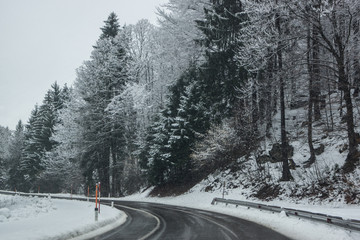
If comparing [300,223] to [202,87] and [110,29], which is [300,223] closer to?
[202,87]

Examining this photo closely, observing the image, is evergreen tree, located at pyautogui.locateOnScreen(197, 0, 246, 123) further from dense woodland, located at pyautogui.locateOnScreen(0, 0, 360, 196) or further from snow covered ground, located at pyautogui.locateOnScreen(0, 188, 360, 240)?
snow covered ground, located at pyautogui.locateOnScreen(0, 188, 360, 240)

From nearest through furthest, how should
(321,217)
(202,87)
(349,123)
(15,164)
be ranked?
(321,217)
(349,123)
(202,87)
(15,164)

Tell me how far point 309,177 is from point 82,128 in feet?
94.4

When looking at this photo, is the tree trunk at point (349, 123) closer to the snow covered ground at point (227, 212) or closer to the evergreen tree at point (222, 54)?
the snow covered ground at point (227, 212)

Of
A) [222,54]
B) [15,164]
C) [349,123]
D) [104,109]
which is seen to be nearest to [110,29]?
[104,109]

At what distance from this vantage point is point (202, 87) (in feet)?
94.9

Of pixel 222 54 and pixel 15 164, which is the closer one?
pixel 222 54

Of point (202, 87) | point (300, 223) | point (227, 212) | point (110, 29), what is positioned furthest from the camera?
point (110, 29)

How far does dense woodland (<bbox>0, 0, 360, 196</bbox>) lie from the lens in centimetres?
1902

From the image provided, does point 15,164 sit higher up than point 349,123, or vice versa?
point 15,164

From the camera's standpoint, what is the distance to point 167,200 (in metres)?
30.2

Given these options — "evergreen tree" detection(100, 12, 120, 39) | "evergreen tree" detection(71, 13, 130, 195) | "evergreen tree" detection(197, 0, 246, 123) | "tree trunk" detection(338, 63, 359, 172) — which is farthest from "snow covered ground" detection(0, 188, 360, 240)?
"evergreen tree" detection(100, 12, 120, 39)

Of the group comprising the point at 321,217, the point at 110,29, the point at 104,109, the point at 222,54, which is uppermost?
the point at 110,29

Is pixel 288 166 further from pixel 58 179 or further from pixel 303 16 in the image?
pixel 58 179
